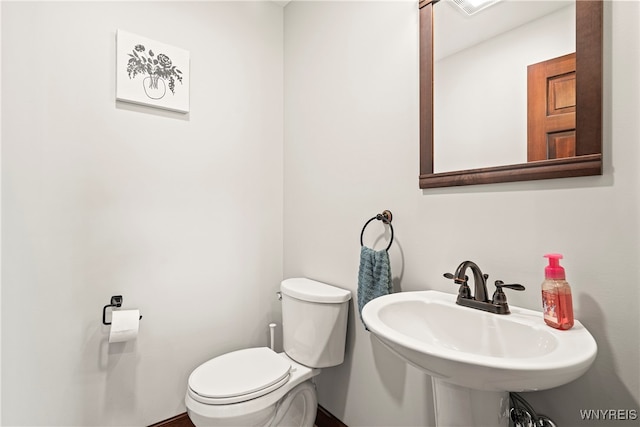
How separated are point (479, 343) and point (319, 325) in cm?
75

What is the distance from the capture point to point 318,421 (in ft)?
5.82

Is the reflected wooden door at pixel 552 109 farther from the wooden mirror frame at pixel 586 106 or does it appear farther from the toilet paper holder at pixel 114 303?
the toilet paper holder at pixel 114 303

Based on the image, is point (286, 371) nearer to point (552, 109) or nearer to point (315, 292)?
point (315, 292)

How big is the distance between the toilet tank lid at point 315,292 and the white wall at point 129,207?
36cm

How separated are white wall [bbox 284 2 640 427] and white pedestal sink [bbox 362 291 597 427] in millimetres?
141

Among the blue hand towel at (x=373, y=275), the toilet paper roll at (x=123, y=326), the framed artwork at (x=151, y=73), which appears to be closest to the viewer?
the blue hand towel at (x=373, y=275)

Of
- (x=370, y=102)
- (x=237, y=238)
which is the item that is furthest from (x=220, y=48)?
(x=237, y=238)

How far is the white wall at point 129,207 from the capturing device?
1.32 m

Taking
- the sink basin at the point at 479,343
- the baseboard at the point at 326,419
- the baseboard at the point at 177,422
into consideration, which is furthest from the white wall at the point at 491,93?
the baseboard at the point at 177,422

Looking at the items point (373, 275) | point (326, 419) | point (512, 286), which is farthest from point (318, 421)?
point (512, 286)

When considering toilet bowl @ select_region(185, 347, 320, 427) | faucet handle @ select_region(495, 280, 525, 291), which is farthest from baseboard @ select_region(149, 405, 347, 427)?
faucet handle @ select_region(495, 280, 525, 291)

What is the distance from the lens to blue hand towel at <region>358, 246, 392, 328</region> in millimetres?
1281

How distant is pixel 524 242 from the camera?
39.2 inches

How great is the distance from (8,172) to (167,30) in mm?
964
